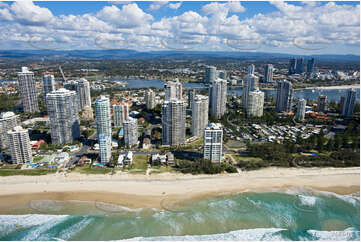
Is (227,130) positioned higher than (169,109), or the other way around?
(169,109)

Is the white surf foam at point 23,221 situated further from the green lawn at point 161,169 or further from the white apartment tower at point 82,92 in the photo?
the white apartment tower at point 82,92

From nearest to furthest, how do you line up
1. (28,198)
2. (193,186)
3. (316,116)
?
(28,198) → (193,186) → (316,116)

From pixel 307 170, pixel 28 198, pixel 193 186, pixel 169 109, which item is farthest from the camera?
pixel 169 109

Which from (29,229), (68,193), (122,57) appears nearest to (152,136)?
(68,193)

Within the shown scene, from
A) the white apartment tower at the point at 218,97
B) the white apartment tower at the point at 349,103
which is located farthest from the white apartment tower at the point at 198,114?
the white apartment tower at the point at 349,103

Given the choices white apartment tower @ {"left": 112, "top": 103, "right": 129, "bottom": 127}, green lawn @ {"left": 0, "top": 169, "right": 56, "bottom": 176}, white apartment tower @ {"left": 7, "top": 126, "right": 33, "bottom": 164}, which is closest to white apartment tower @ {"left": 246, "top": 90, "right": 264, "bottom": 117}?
white apartment tower @ {"left": 112, "top": 103, "right": 129, "bottom": 127}

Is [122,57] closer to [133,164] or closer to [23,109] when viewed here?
[23,109]
